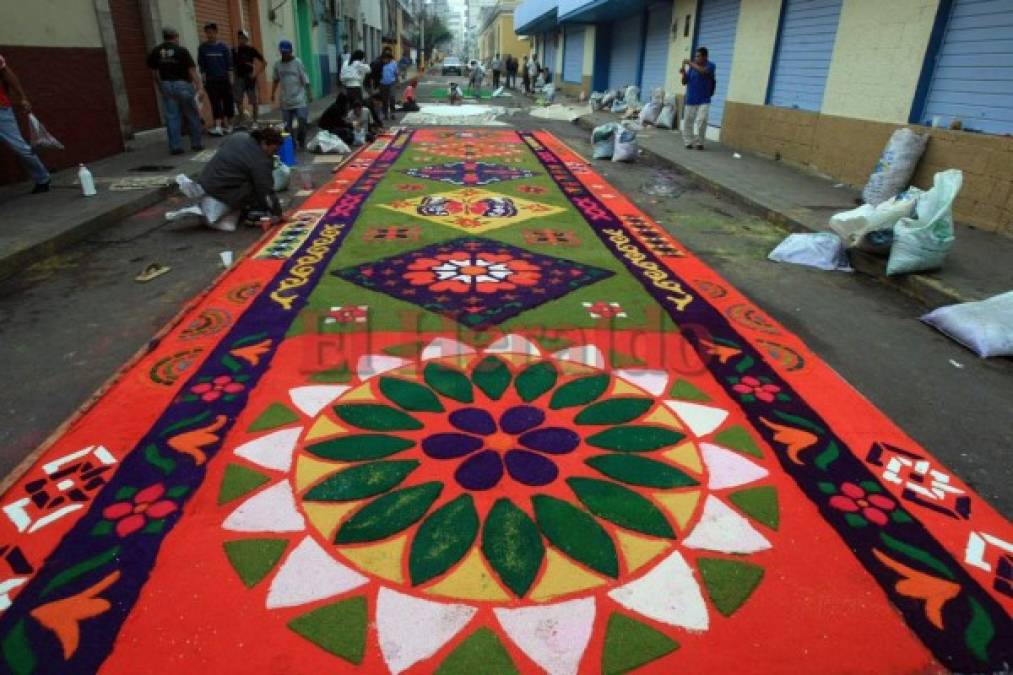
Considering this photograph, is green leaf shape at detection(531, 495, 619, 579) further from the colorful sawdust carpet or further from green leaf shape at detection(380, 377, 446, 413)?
green leaf shape at detection(380, 377, 446, 413)

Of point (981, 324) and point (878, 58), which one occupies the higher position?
point (878, 58)

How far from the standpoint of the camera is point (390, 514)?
2326mm

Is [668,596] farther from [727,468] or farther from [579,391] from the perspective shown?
[579,391]

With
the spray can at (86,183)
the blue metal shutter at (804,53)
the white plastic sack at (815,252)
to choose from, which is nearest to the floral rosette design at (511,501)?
the white plastic sack at (815,252)

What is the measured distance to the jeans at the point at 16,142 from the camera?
6.15 metres

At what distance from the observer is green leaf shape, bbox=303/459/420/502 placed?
95.1 inches

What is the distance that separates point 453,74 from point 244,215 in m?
45.5

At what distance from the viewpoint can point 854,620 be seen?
193 centimetres

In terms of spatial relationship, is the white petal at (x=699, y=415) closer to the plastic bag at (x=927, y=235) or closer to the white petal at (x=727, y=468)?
the white petal at (x=727, y=468)

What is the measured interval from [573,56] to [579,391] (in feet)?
95.9

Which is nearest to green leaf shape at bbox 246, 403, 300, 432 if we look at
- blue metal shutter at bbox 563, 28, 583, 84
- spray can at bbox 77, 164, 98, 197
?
spray can at bbox 77, 164, 98, 197

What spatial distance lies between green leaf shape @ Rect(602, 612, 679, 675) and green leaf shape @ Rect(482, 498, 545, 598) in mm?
307

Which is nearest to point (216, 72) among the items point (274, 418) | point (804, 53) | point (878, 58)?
point (804, 53)

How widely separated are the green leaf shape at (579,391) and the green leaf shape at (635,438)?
28cm
